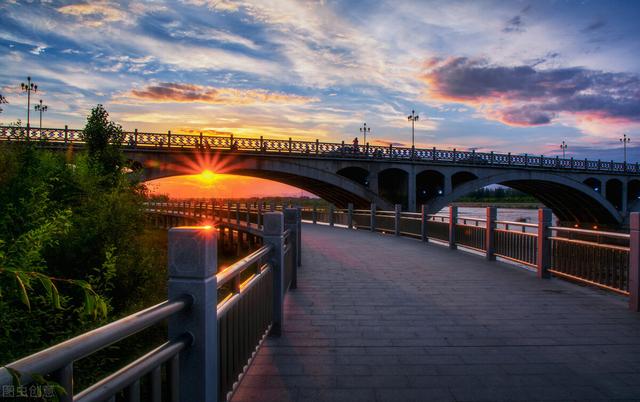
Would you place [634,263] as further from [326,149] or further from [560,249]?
[326,149]

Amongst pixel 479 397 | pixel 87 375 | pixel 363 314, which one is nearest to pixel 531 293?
pixel 363 314

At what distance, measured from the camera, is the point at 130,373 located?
6.58 ft

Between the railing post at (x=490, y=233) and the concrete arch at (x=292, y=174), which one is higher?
the concrete arch at (x=292, y=174)

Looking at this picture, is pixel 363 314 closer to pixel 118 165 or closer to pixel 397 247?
pixel 397 247

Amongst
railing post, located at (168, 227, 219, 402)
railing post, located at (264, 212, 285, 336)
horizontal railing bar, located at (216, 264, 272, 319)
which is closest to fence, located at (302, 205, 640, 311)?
railing post, located at (264, 212, 285, 336)

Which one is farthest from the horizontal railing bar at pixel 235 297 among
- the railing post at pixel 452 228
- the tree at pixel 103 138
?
the tree at pixel 103 138

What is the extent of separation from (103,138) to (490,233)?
27.7 metres

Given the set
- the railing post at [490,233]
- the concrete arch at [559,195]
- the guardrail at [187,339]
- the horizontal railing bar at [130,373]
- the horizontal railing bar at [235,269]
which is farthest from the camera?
the concrete arch at [559,195]

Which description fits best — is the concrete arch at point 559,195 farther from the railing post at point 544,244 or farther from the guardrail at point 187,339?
the guardrail at point 187,339

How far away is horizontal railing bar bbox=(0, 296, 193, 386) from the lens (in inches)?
54.5

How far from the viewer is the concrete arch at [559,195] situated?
52.9 meters

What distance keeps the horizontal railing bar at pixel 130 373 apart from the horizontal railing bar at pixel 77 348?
0.15 meters

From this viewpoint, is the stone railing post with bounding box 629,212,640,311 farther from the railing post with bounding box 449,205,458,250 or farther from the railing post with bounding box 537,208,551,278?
the railing post with bounding box 449,205,458,250

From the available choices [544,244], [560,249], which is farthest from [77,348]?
[544,244]
